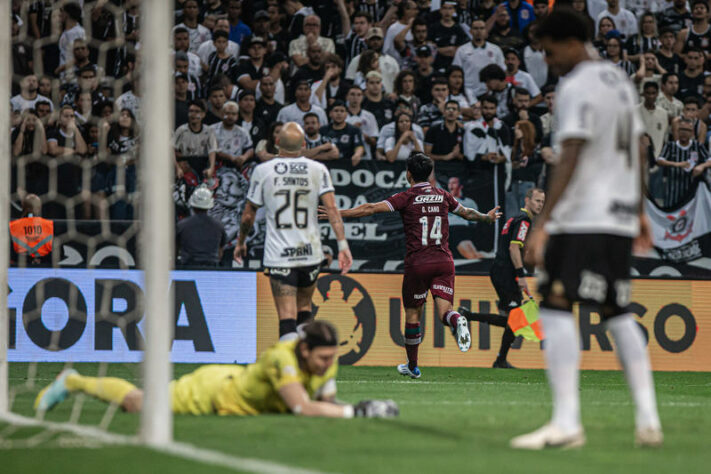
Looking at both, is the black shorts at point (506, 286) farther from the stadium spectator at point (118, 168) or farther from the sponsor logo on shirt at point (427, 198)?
the stadium spectator at point (118, 168)

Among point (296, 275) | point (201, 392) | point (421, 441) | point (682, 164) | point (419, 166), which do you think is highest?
point (682, 164)

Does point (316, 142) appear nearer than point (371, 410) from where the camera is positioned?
No

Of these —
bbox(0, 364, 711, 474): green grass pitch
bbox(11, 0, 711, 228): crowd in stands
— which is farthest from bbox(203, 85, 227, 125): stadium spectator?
bbox(0, 364, 711, 474): green grass pitch

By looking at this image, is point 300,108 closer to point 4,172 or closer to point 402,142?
point 402,142

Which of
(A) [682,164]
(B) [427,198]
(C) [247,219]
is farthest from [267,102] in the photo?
(C) [247,219]

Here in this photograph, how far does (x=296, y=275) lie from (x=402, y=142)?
6.61 meters

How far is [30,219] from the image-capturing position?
44.6ft

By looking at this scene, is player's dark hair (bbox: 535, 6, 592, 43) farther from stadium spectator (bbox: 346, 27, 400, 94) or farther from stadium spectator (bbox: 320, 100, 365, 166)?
stadium spectator (bbox: 346, 27, 400, 94)

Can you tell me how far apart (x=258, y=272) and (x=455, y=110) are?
394 cm

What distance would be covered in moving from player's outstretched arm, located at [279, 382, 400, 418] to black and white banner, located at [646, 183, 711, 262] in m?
9.54

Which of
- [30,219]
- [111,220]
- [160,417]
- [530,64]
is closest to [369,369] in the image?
[111,220]

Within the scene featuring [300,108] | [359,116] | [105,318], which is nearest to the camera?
[105,318]

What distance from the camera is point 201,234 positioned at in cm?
1462

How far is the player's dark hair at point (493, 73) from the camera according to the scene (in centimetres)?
1755
